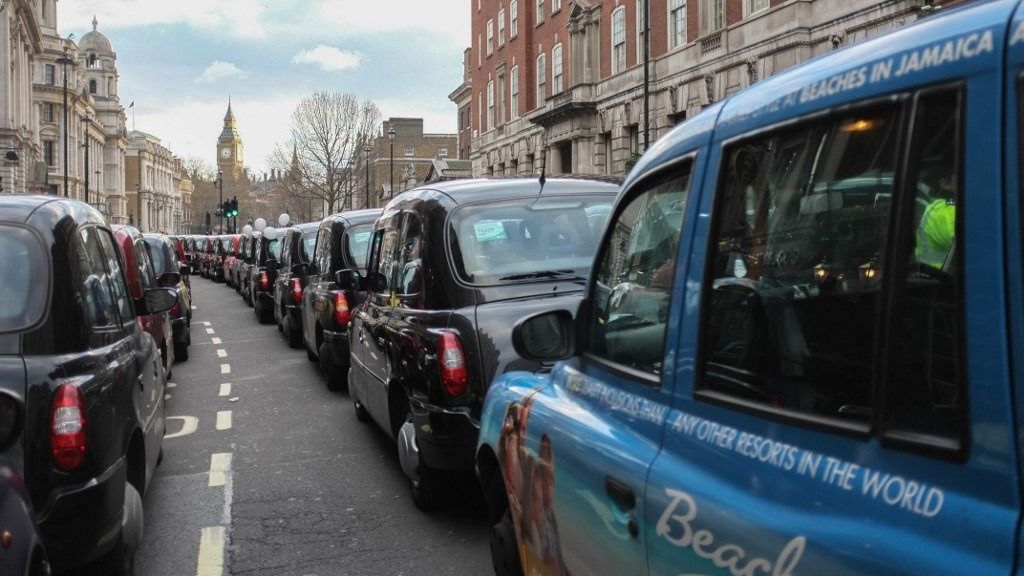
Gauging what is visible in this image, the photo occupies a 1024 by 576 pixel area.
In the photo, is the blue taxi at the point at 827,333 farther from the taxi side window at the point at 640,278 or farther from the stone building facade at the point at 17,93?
the stone building facade at the point at 17,93

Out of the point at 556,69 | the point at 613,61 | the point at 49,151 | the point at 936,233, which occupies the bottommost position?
the point at 936,233

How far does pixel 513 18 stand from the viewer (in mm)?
50938

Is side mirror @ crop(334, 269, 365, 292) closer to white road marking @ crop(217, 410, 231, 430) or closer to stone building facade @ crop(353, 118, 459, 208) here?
white road marking @ crop(217, 410, 231, 430)

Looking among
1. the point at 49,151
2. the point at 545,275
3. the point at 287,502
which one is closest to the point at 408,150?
the point at 49,151

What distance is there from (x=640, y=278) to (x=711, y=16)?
96.4 ft

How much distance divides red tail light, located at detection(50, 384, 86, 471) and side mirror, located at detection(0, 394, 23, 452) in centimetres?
13

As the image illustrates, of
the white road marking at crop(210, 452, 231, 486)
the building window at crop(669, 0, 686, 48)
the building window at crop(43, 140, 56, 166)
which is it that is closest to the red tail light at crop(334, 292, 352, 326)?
the white road marking at crop(210, 452, 231, 486)

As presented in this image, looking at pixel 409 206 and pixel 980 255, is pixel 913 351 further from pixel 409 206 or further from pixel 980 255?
pixel 409 206

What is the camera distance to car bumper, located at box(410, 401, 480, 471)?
208 inches

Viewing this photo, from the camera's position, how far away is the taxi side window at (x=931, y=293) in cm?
155

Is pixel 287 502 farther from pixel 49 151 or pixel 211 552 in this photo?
pixel 49 151

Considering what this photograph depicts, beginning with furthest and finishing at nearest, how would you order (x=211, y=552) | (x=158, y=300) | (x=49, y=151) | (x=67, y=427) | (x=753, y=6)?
(x=49, y=151) < (x=753, y=6) < (x=158, y=300) < (x=211, y=552) < (x=67, y=427)

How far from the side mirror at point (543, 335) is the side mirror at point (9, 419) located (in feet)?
6.41

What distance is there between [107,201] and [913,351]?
15218cm
